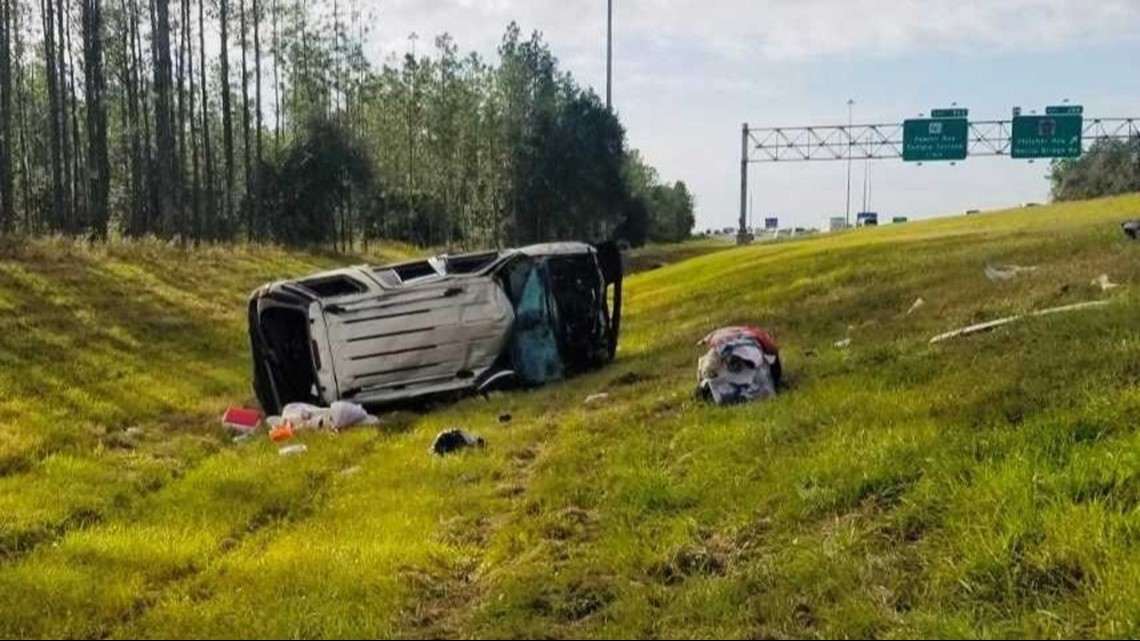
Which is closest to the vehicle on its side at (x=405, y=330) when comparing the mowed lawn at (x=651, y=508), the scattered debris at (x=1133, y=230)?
the mowed lawn at (x=651, y=508)

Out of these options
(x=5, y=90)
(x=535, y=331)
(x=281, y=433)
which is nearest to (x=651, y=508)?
(x=281, y=433)

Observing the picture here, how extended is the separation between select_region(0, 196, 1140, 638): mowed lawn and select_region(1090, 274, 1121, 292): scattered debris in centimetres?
10

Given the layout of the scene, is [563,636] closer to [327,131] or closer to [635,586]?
[635,586]

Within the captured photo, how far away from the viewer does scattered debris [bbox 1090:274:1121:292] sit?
10.1m

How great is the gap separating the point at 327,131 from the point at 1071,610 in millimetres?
47110

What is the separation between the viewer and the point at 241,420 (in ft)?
34.9

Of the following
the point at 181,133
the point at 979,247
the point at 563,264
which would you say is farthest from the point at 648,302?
the point at 181,133

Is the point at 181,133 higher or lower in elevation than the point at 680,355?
higher

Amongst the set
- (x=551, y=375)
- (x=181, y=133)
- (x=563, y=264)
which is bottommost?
(x=551, y=375)

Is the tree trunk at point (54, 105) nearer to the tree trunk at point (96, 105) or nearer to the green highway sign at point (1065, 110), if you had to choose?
the tree trunk at point (96, 105)

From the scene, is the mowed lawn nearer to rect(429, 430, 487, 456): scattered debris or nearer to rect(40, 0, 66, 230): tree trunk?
rect(429, 430, 487, 456): scattered debris

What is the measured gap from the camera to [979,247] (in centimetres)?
1845

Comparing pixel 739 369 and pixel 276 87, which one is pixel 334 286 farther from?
pixel 276 87

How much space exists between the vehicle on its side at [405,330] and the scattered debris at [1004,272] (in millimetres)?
5545
